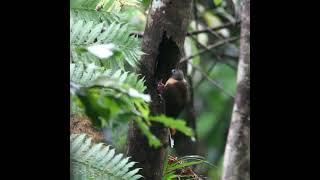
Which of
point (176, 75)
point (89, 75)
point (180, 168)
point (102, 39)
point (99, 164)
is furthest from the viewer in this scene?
point (180, 168)

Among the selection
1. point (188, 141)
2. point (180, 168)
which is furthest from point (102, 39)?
point (188, 141)

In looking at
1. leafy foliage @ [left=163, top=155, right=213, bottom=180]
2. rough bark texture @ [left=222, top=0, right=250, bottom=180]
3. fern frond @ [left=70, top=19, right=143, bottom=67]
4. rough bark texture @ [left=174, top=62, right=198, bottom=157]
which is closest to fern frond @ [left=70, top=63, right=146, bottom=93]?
fern frond @ [left=70, top=19, right=143, bottom=67]

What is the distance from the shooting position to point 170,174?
1805 mm

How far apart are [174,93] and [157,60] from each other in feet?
0.41

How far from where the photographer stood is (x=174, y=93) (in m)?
1.63

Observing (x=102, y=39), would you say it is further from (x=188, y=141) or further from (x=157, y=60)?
(x=188, y=141)

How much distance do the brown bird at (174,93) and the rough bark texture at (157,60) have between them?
25mm

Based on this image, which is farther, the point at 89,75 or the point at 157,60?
the point at 157,60

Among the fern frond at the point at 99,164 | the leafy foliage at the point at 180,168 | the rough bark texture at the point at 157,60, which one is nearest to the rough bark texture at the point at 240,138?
the leafy foliage at the point at 180,168

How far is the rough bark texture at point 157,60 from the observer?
1.55m

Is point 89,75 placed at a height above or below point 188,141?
below

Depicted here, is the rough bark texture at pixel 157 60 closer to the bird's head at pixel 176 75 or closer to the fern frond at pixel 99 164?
the bird's head at pixel 176 75
